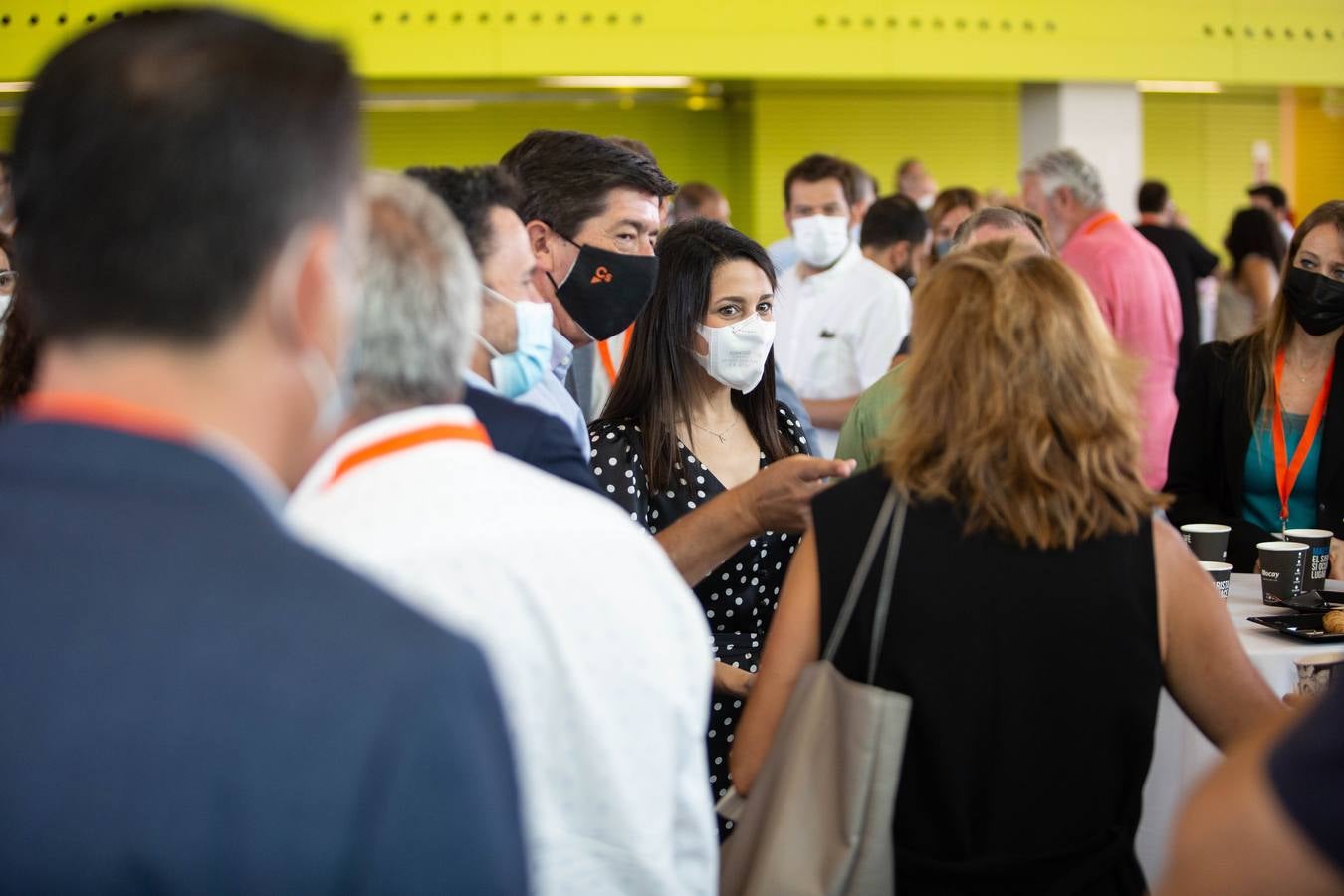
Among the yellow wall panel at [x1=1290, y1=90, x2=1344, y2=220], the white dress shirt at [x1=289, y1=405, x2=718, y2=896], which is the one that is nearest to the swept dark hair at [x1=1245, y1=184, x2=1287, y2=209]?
the yellow wall panel at [x1=1290, y1=90, x2=1344, y2=220]

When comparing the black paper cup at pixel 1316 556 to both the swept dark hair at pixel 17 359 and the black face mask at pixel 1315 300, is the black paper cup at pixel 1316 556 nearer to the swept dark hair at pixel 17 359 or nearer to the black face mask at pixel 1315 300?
the black face mask at pixel 1315 300

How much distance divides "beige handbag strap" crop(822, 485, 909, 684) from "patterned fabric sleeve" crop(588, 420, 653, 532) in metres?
0.91

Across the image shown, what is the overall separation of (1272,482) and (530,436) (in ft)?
7.37

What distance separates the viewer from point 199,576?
0.92m

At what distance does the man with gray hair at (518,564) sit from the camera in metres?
1.27

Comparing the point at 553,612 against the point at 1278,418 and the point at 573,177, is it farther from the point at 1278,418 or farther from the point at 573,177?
the point at 1278,418

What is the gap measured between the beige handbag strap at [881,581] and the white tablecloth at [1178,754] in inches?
34.5

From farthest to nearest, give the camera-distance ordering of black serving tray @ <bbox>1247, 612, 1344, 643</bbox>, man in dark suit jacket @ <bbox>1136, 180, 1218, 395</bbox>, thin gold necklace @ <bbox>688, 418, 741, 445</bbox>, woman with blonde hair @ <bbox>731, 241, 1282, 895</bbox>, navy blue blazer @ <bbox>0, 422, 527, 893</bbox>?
man in dark suit jacket @ <bbox>1136, 180, 1218, 395</bbox> < thin gold necklace @ <bbox>688, 418, 741, 445</bbox> < black serving tray @ <bbox>1247, 612, 1344, 643</bbox> < woman with blonde hair @ <bbox>731, 241, 1282, 895</bbox> < navy blue blazer @ <bbox>0, 422, 527, 893</bbox>

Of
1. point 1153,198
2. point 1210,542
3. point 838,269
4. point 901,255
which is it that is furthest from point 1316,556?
point 1153,198

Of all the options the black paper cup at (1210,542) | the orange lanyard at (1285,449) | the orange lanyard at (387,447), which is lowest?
the black paper cup at (1210,542)

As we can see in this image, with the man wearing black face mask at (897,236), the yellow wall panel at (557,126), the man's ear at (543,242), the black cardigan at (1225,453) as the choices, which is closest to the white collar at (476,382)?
the man's ear at (543,242)

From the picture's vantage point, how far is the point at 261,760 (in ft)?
3.02

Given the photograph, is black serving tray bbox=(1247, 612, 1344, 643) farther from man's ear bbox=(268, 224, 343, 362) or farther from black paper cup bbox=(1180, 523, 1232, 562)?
man's ear bbox=(268, 224, 343, 362)

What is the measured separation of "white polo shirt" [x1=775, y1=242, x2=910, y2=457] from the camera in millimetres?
5301
